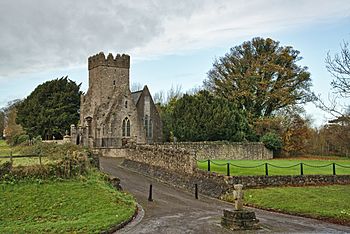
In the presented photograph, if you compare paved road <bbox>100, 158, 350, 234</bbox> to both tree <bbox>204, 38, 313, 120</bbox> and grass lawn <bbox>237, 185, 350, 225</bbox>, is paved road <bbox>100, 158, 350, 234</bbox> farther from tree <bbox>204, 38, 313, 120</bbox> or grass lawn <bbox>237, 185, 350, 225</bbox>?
tree <bbox>204, 38, 313, 120</bbox>

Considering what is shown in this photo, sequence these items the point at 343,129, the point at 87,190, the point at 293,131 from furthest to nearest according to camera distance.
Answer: the point at 293,131, the point at 343,129, the point at 87,190

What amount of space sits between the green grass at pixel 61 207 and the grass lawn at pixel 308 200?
650 cm

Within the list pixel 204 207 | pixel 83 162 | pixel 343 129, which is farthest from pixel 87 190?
pixel 343 129

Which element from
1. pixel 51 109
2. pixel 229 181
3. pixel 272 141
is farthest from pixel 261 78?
pixel 229 181

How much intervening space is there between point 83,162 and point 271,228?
1100 centimetres

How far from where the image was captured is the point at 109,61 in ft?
176

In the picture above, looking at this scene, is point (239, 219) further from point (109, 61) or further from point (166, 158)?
point (109, 61)

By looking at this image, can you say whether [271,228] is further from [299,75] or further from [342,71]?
[299,75]

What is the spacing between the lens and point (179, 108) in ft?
168

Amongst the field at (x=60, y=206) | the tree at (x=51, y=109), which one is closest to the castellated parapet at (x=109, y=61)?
the tree at (x=51, y=109)

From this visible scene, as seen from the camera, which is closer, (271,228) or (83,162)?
(271,228)

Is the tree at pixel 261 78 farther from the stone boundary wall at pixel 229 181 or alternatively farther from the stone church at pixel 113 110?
the stone boundary wall at pixel 229 181

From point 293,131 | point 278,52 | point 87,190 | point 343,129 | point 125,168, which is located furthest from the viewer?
point 278,52

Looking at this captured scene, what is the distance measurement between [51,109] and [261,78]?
26078 mm
